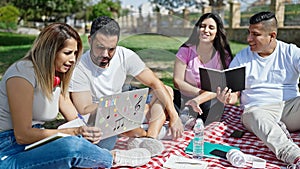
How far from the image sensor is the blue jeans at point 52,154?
192 centimetres

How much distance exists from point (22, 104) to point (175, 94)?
0.98 metres

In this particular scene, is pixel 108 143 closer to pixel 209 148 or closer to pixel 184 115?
pixel 184 115

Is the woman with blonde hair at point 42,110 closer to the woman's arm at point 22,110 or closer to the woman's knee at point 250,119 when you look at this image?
the woman's arm at point 22,110

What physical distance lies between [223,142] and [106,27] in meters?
1.30

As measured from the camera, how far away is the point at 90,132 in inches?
80.7

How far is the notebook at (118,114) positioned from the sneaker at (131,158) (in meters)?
0.17

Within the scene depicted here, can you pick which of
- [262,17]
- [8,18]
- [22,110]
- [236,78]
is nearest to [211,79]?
[236,78]

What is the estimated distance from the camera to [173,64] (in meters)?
2.57

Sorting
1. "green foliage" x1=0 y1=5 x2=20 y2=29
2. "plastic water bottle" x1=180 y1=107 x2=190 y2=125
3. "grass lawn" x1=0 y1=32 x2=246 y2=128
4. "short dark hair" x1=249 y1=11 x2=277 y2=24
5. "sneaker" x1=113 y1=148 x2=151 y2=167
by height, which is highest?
"green foliage" x1=0 y1=5 x2=20 y2=29

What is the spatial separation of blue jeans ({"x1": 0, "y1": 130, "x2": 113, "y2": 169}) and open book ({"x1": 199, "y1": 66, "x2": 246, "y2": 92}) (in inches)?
39.1

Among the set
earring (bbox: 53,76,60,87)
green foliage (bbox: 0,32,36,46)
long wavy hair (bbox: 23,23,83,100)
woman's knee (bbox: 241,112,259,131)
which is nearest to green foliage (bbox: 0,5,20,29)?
green foliage (bbox: 0,32,36,46)

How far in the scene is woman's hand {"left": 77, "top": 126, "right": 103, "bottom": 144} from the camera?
6.72ft

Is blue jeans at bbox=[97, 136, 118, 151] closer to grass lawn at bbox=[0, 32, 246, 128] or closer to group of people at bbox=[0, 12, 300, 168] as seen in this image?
group of people at bbox=[0, 12, 300, 168]

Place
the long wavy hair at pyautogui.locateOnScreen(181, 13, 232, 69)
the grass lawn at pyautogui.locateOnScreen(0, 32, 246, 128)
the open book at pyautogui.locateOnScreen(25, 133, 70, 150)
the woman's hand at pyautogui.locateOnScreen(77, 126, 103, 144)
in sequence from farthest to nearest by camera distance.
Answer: the long wavy hair at pyautogui.locateOnScreen(181, 13, 232, 69) < the grass lawn at pyautogui.locateOnScreen(0, 32, 246, 128) < the woman's hand at pyautogui.locateOnScreen(77, 126, 103, 144) < the open book at pyautogui.locateOnScreen(25, 133, 70, 150)
